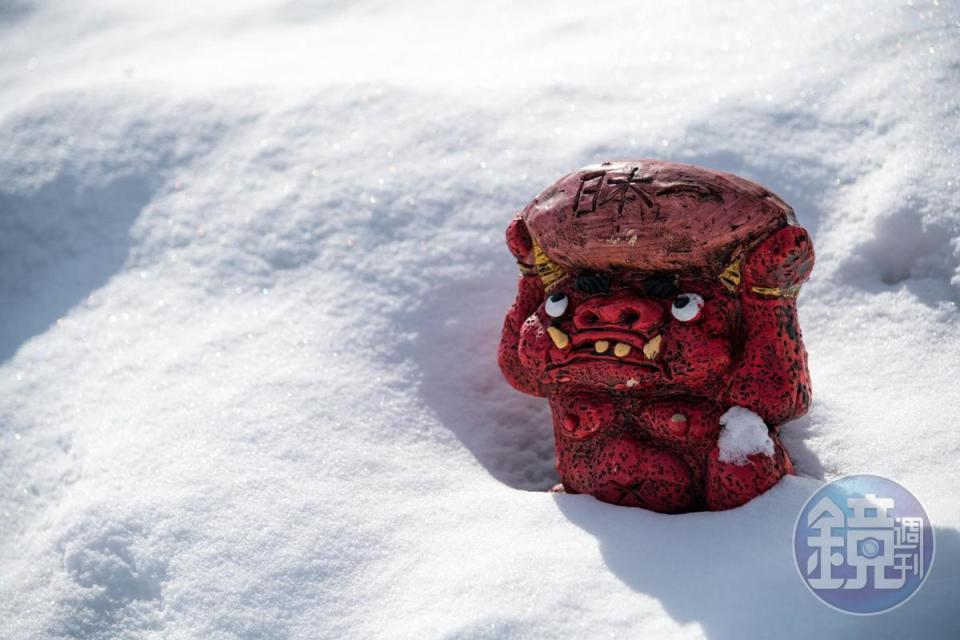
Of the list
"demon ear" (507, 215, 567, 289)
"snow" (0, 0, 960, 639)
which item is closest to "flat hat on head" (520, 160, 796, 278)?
"demon ear" (507, 215, 567, 289)

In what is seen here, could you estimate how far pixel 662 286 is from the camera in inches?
90.7

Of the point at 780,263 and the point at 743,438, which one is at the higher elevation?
the point at 780,263

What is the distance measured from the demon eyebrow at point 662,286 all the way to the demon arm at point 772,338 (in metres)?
0.15

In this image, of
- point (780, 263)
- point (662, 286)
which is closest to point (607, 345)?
point (662, 286)

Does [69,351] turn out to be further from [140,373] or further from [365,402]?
[365,402]

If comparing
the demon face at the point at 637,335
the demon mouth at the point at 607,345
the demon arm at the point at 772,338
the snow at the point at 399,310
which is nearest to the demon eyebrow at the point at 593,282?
the demon face at the point at 637,335

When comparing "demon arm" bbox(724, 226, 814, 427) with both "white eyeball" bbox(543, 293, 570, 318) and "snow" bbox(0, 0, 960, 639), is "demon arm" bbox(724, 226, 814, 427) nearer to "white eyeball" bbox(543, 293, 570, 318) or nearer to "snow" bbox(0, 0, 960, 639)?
"snow" bbox(0, 0, 960, 639)

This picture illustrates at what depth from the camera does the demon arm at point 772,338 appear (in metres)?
2.19

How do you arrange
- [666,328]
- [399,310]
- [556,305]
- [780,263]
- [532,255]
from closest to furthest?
[780,263]
[666,328]
[556,305]
[532,255]
[399,310]

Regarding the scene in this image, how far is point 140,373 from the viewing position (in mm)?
2916

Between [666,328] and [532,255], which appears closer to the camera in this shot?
[666,328]

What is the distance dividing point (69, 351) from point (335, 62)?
153 centimetres

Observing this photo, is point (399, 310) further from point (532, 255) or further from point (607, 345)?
point (607, 345)

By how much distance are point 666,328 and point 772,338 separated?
0.23 m
